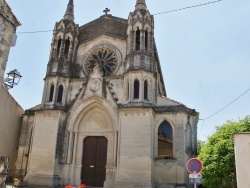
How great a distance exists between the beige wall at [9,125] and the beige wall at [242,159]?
1700 centimetres

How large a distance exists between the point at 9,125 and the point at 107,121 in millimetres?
8104

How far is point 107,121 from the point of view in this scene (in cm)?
2119

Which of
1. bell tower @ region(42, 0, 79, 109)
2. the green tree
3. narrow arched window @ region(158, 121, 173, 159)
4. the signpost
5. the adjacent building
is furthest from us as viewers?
bell tower @ region(42, 0, 79, 109)

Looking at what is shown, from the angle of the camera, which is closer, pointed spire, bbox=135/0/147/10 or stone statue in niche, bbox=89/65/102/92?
stone statue in niche, bbox=89/65/102/92

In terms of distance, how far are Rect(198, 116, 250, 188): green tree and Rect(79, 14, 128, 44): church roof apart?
507 inches

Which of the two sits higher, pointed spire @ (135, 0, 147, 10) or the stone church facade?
pointed spire @ (135, 0, 147, 10)

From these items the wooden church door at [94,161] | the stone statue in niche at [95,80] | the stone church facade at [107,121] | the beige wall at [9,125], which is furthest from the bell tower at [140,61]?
the beige wall at [9,125]

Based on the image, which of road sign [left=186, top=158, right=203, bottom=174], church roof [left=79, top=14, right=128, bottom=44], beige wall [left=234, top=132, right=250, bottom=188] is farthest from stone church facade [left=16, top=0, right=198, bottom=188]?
road sign [left=186, top=158, right=203, bottom=174]

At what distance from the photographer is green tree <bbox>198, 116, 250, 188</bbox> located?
44.4ft

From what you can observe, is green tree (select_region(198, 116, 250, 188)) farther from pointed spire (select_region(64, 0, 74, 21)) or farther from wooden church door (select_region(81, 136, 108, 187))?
pointed spire (select_region(64, 0, 74, 21))

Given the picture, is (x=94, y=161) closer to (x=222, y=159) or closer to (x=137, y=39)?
(x=222, y=159)

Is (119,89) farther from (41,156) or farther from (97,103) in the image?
(41,156)

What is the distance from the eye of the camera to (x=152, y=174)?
18.4 meters

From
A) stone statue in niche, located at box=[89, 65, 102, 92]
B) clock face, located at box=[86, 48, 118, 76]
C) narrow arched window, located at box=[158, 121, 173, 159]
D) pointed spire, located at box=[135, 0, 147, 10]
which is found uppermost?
pointed spire, located at box=[135, 0, 147, 10]
